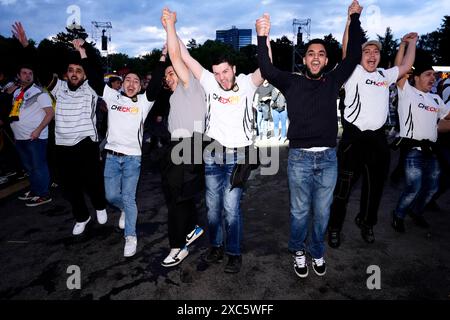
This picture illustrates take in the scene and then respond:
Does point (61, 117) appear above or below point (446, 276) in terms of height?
above

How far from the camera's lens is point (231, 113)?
2.97m

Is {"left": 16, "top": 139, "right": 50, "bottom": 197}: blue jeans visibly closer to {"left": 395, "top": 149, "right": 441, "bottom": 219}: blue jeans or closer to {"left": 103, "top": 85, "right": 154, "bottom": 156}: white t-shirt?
{"left": 103, "top": 85, "right": 154, "bottom": 156}: white t-shirt

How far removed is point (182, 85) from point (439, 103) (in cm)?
336

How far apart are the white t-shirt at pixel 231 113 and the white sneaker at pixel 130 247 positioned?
1.60 metres

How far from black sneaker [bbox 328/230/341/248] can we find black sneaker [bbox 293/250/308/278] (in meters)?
0.75

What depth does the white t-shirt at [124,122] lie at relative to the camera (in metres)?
3.54

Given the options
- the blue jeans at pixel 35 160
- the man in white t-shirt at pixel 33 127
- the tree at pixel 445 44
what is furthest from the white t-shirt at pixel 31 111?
the tree at pixel 445 44

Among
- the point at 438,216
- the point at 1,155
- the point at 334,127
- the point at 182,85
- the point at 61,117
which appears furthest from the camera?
the point at 1,155

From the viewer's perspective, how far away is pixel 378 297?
108 inches

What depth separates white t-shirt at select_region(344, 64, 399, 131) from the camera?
11.5 ft

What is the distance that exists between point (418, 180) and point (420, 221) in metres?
0.69
